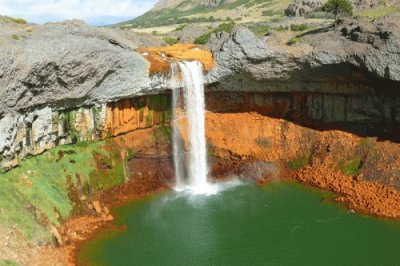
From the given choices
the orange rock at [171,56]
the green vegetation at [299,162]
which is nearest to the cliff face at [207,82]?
the orange rock at [171,56]

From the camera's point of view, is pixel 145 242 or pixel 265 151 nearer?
pixel 145 242

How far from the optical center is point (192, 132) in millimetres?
39438

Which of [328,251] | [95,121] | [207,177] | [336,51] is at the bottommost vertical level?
[328,251]

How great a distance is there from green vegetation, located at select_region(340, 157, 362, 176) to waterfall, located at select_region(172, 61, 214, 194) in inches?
415

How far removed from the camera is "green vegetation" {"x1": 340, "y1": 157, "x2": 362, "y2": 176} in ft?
120

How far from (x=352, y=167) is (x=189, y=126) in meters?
13.3

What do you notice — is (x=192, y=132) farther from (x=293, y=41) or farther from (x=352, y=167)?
(x=352, y=167)

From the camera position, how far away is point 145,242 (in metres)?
28.3

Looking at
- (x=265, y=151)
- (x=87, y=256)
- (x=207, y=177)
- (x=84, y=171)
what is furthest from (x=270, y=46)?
(x=87, y=256)

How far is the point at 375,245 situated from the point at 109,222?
53.9 ft

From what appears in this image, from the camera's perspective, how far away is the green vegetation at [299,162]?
3928cm

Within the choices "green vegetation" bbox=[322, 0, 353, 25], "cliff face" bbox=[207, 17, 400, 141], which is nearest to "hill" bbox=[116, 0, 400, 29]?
"green vegetation" bbox=[322, 0, 353, 25]

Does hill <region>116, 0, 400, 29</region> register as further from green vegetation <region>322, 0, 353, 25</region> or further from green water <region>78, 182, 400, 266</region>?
green water <region>78, 182, 400, 266</region>

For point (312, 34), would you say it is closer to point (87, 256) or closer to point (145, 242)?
point (145, 242)
